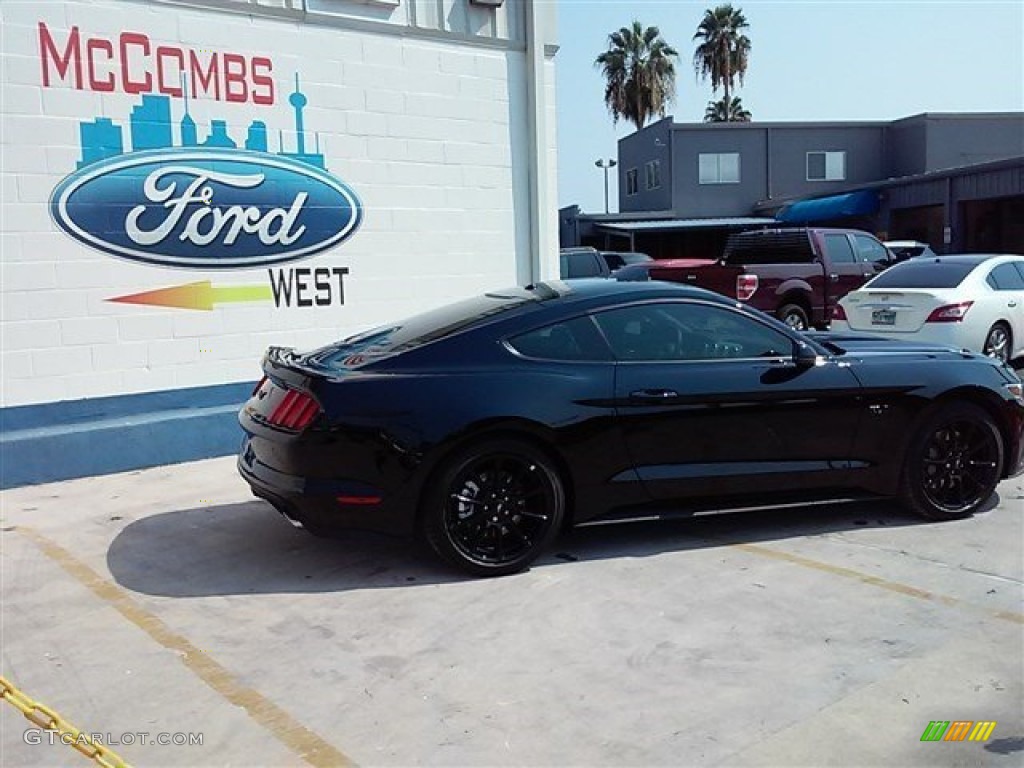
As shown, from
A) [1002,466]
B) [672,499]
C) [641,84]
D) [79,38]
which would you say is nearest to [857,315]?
[1002,466]

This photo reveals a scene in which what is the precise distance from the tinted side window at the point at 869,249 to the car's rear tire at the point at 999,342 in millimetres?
4680

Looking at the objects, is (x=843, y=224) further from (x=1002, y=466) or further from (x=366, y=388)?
(x=366, y=388)

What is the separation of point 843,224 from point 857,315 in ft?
85.2

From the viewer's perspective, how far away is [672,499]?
5.23 metres

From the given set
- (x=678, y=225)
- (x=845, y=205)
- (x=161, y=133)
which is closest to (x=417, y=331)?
(x=161, y=133)

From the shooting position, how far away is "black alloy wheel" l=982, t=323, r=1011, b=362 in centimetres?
1099

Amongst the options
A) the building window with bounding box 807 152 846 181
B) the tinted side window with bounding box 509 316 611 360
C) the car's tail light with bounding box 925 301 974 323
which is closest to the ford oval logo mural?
the tinted side window with bounding box 509 316 611 360

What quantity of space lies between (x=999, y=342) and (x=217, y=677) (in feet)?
33.1

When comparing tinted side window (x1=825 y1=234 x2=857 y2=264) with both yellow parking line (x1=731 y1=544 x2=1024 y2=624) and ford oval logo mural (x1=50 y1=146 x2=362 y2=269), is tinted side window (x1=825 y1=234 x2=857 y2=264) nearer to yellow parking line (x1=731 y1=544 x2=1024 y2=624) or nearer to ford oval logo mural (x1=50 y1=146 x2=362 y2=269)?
ford oval logo mural (x1=50 y1=146 x2=362 y2=269)

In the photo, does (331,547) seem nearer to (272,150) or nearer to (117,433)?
(117,433)

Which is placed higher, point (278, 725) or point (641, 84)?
point (641, 84)

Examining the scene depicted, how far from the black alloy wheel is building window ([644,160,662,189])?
2989 centimetres

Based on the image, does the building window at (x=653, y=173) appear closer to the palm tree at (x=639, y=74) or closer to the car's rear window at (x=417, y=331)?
the palm tree at (x=639, y=74)

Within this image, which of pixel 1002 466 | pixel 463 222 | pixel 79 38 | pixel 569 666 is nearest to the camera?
pixel 569 666
